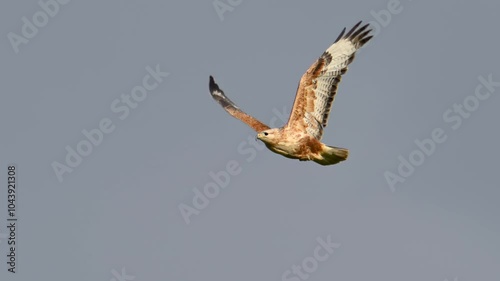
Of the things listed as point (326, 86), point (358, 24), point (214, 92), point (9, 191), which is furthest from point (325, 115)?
point (9, 191)

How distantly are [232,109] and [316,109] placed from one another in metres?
2.91

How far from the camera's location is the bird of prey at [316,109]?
1584 cm

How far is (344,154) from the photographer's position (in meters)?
15.6

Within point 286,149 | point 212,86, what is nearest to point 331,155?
point 286,149

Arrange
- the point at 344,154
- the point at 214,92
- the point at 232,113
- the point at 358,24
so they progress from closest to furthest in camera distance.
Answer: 1. the point at 344,154
2. the point at 358,24
3. the point at 232,113
4. the point at 214,92

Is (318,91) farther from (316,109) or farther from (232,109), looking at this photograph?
(232,109)

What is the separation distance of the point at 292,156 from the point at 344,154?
0.90 m

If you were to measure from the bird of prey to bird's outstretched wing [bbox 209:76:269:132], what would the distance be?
140 cm

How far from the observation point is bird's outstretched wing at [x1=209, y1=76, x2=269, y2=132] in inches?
695

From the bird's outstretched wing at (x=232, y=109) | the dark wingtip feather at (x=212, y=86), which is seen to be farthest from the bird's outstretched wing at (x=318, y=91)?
the dark wingtip feather at (x=212, y=86)

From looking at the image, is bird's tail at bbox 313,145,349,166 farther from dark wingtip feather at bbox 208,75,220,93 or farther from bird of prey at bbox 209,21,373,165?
dark wingtip feather at bbox 208,75,220,93

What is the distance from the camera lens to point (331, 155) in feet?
52.0

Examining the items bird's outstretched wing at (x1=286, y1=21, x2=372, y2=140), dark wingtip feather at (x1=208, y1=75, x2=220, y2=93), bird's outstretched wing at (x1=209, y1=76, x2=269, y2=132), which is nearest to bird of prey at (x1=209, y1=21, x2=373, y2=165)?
bird's outstretched wing at (x1=286, y1=21, x2=372, y2=140)

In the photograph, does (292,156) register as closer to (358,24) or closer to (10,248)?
(358,24)
